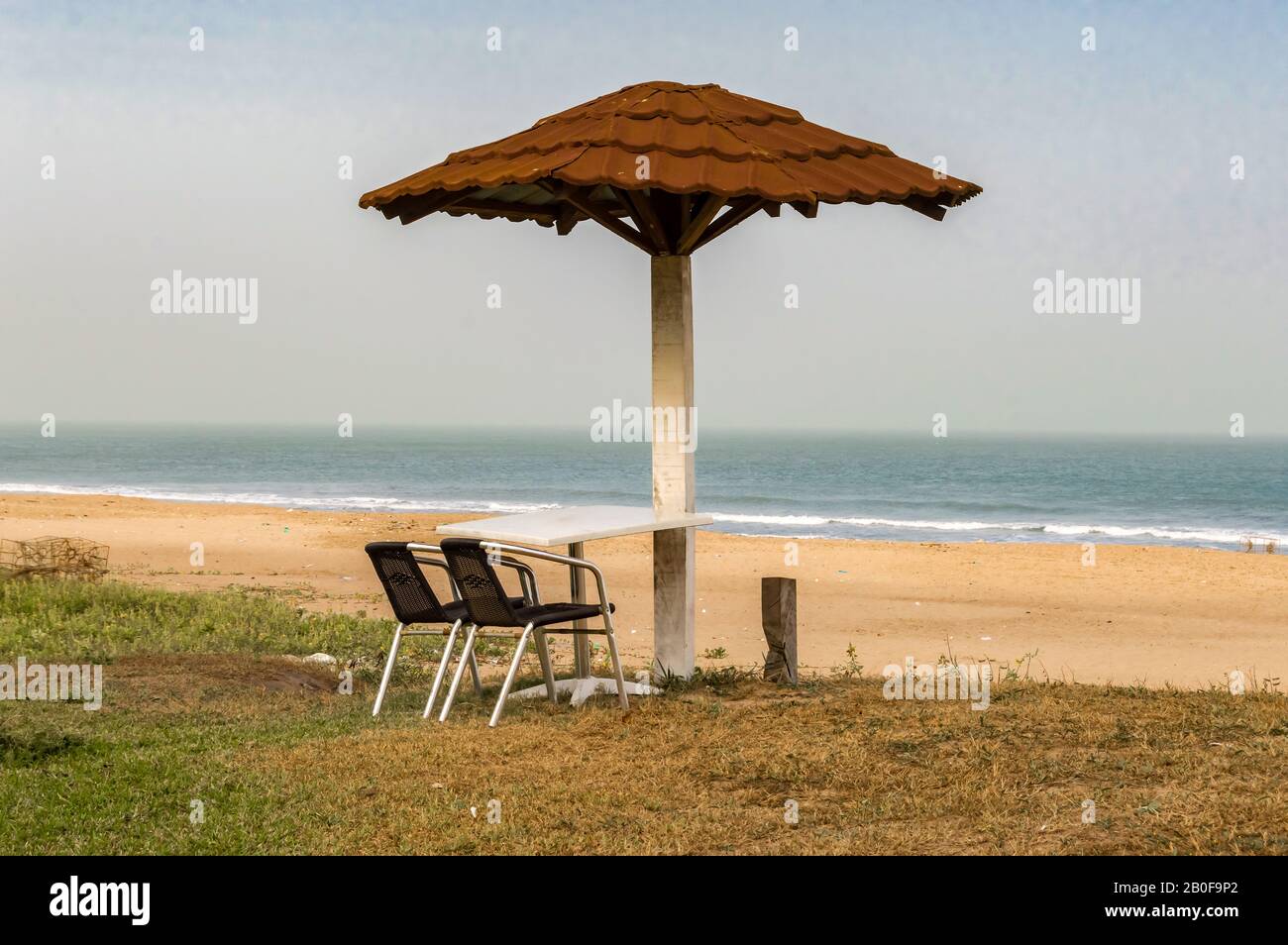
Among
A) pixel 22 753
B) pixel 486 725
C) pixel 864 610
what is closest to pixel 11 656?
pixel 22 753

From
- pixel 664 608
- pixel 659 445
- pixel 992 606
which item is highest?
pixel 659 445

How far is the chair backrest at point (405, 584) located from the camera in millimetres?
7727

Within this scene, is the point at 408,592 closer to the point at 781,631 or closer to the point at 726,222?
the point at 781,631

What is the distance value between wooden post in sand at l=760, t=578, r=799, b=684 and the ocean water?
27145mm

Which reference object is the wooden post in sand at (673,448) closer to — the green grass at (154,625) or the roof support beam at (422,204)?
the roof support beam at (422,204)

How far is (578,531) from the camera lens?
7.64 metres

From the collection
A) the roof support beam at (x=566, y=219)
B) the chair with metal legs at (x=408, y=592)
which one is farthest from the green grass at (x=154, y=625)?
the roof support beam at (x=566, y=219)

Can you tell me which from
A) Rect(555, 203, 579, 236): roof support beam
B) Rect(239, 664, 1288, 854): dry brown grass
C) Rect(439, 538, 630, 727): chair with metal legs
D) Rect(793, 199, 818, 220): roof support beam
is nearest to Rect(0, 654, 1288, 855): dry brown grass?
Rect(239, 664, 1288, 854): dry brown grass
